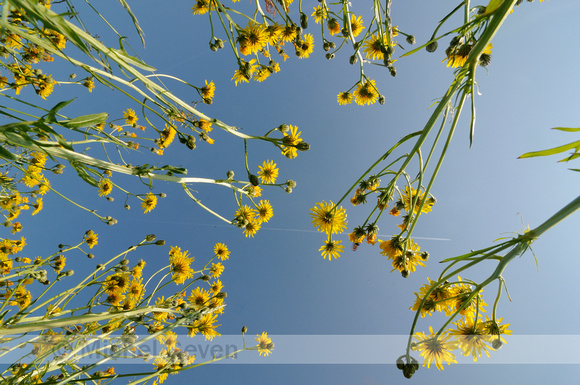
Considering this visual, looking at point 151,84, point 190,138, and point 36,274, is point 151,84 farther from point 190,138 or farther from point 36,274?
point 36,274

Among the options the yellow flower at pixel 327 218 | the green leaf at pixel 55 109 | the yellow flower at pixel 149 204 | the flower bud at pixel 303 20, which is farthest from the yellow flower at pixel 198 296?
the flower bud at pixel 303 20

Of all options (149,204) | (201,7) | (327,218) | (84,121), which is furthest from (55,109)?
(149,204)

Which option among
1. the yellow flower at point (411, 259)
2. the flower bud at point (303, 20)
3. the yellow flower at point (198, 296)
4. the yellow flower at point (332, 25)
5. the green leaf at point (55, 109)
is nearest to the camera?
the green leaf at point (55, 109)

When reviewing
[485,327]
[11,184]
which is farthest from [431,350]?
[11,184]

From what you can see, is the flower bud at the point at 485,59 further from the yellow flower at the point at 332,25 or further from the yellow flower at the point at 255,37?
the yellow flower at the point at 255,37

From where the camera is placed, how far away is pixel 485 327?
3.37 feet

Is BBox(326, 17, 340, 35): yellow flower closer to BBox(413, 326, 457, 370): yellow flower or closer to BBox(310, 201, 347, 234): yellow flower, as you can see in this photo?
BBox(310, 201, 347, 234): yellow flower

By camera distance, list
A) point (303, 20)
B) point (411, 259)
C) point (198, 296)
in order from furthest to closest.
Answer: point (198, 296), point (303, 20), point (411, 259)

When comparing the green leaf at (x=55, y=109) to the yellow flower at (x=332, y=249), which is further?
the yellow flower at (x=332, y=249)

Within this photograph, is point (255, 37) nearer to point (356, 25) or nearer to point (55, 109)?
point (356, 25)

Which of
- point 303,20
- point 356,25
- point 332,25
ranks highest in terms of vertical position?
point 356,25

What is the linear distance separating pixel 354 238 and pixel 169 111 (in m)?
1.05

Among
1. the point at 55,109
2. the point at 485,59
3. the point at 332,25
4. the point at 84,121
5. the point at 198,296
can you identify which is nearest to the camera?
the point at 55,109

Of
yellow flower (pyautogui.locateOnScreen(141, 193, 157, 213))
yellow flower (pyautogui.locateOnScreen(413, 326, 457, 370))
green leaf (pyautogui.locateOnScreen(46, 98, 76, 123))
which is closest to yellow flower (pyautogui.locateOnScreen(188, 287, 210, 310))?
yellow flower (pyautogui.locateOnScreen(141, 193, 157, 213))
